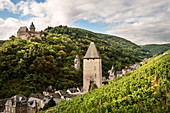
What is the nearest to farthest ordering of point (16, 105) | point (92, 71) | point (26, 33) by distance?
point (92, 71)
point (16, 105)
point (26, 33)

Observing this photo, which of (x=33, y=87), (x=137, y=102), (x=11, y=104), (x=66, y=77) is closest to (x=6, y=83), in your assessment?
(x=33, y=87)

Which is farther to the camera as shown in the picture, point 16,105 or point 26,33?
point 26,33

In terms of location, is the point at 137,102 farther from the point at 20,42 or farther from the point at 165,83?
the point at 20,42

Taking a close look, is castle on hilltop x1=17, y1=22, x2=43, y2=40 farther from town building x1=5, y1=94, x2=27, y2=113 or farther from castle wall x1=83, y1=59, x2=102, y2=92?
castle wall x1=83, y1=59, x2=102, y2=92

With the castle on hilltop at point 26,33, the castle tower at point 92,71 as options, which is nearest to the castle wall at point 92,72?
the castle tower at point 92,71

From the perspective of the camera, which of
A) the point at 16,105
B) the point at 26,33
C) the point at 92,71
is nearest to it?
the point at 92,71

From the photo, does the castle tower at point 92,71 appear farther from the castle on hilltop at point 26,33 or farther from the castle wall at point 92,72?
the castle on hilltop at point 26,33

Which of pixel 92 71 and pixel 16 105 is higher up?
pixel 92 71

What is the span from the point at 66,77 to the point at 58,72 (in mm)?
3702

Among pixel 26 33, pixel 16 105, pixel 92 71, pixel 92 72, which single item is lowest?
pixel 16 105

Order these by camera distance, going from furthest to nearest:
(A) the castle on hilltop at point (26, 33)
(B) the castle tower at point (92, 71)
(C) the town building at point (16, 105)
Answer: (A) the castle on hilltop at point (26, 33), (C) the town building at point (16, 105), (B) the castle tower at point (92, 71)

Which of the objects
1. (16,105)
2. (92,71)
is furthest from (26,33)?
(92,71)

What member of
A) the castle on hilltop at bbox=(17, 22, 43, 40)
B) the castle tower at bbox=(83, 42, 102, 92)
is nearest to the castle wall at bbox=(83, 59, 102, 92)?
the castle tower at bbox=(83, 42, 102, 92)

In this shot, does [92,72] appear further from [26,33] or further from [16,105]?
[26,33]
